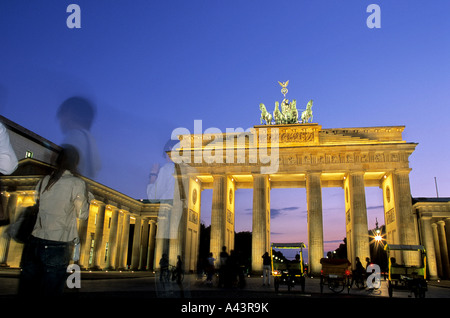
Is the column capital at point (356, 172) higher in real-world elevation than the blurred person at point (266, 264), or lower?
higher

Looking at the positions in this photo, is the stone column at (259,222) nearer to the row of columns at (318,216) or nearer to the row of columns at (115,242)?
the row of columns at (318,216)

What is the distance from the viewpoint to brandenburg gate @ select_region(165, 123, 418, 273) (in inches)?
1665

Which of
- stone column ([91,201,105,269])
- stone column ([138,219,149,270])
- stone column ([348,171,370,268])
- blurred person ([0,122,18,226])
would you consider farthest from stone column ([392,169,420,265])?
blurred person ([0,122,18,226])

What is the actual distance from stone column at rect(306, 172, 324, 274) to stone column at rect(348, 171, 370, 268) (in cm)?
376

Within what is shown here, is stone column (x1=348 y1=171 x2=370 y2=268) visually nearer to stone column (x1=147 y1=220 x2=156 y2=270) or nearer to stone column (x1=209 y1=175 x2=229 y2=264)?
stone column (x1=209 y1=175 x2=229 y2=264)

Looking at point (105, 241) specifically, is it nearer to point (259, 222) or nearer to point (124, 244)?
point (124, 244)

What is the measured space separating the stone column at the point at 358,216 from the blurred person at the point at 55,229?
4128 cm

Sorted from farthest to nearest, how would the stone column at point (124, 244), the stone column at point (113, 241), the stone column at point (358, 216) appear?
1. the stone column at point (124, 244)
2. the stone column at point (113, 241)
3. the stone column at point (358, 216)

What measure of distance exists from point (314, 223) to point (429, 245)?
562 inches

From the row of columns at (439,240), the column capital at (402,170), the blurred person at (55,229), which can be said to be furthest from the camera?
the row of columns at (439,240)

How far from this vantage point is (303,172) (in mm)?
45062

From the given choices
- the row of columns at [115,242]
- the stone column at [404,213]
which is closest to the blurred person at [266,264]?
the stone column at [404,213]

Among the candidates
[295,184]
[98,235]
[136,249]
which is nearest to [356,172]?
[295,184]

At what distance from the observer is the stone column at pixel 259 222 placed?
4316 centimetres
